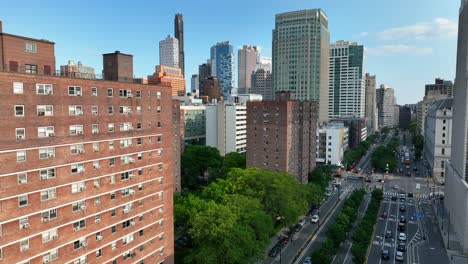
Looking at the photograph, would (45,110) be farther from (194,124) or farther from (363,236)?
(194,124)

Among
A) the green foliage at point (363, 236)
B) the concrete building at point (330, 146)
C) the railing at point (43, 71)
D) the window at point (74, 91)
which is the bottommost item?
the green foliage at point (363, 236)

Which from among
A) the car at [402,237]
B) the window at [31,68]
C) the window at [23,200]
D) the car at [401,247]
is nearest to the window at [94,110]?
the window at [31,68]

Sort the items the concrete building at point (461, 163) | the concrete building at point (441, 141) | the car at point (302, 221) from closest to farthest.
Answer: the concrete building at point (461, 163)
the car at point (302, 221)
the concrete building at point (441, 141)

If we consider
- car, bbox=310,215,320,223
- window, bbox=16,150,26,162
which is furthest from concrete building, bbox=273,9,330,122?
window, bbox=16,150,26,162

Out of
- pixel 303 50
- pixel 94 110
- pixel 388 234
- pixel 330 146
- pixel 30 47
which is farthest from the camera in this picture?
pixel 303 50

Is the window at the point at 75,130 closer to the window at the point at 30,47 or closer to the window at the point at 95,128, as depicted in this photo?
the window at the point at 95,128

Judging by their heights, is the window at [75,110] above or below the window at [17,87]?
below

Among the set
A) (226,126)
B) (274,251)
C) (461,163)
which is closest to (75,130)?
(274,251)

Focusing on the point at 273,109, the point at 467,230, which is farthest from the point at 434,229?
the point at 273,109
